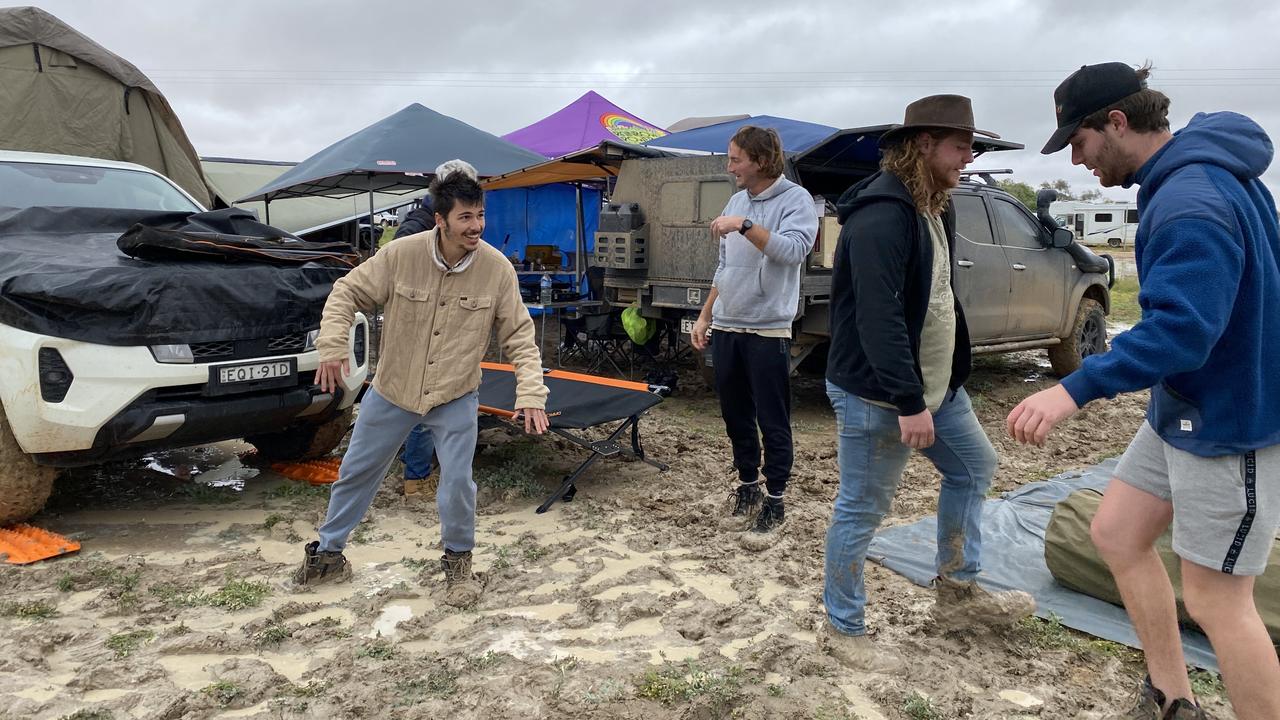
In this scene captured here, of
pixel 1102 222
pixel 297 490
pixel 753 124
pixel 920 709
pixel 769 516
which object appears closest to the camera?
pixel 920 709

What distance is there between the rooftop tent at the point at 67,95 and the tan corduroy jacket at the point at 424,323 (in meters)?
6.18

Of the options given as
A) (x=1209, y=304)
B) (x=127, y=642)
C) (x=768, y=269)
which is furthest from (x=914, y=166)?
→ (x=127, y=642)

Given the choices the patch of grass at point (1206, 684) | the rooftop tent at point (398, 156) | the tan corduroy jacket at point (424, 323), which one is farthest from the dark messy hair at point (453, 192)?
the rooftop tent at point (398, 156)

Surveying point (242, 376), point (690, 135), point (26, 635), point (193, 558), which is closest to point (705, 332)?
point (242, 376)

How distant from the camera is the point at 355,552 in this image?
396 cm

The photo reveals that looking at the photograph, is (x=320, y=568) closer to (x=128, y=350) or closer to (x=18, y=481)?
(x=128, y=350)

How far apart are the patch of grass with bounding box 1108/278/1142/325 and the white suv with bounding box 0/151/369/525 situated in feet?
32.0

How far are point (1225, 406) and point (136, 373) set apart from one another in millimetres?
4036

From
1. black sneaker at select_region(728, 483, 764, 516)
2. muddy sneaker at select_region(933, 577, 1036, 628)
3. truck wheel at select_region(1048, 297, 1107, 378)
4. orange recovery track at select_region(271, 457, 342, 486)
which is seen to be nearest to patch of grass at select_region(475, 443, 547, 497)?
orange recovery track at select_region(271, 457, 342, 486)

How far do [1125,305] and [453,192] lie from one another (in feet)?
58.8

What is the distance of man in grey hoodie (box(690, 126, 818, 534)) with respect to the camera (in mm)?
4129

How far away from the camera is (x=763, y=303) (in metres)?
4.17

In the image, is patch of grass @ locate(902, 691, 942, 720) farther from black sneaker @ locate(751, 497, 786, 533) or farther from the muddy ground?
black sneaker @ locate(751, 497, 786, 533)

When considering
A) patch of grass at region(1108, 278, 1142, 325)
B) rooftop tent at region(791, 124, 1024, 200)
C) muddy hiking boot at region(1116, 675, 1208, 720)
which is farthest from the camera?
patch of grass at region(1108, 278, 1142, 325)
